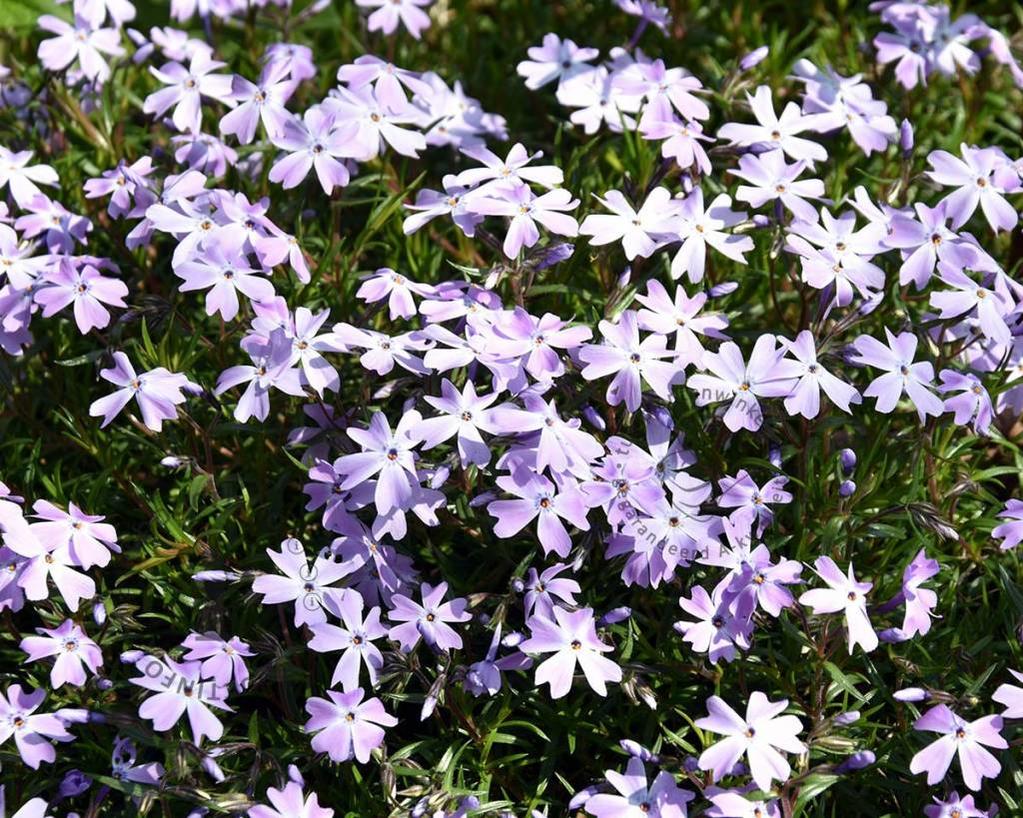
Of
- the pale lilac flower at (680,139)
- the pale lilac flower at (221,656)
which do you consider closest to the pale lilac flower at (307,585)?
the pale lilac flower at (221,656)

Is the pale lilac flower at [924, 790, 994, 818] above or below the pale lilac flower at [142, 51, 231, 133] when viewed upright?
below

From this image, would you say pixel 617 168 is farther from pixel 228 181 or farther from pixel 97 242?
pixel 97 242

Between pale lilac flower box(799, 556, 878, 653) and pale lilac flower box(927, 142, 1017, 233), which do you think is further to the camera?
→ pale lilac flower box(927, 142, 1017, 233)

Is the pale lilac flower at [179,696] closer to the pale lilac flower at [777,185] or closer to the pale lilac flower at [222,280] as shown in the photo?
the pale lilac flower at [222,280]

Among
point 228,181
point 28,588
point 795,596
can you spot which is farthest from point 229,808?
point 228,181

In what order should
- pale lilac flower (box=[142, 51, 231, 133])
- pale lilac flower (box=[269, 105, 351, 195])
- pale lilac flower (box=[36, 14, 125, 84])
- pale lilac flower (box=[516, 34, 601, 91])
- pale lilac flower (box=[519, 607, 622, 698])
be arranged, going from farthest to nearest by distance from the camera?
pale lilac flower (box=[516, 34, 601, 91])
pale lilac flower (box=[36, 14, 125, 84])
pale lilac flower (box=[142, 51, 231, 133])
pale lilac flower (box=[269, 105, 351, 195])
pale lilac flower (box=[519, 607, 622, 698])

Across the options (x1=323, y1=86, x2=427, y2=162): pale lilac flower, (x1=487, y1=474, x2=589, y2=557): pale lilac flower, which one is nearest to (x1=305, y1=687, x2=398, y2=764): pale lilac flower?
(x1=487, y1=474, x2=589, y2=557): pale lilac flower

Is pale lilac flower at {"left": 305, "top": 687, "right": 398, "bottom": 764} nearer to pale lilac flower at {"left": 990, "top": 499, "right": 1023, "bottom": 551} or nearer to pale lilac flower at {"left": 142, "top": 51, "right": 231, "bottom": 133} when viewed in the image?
pale lilac flower at {"left": 990, "top": 499, "right": 1023, "bottom": 551}
